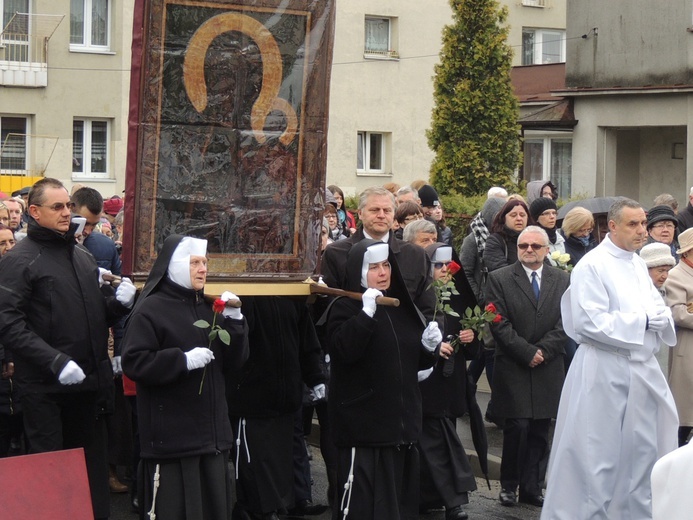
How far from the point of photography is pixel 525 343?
952 cm

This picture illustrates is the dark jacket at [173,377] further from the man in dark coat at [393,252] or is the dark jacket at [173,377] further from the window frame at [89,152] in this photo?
the window frame at [89,152]

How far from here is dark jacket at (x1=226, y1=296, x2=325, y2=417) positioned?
8688mm

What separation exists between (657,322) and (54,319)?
383 centimetres

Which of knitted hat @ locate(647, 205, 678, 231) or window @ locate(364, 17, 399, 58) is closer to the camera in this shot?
knitted hat @ locate(647, 205, 678, 231)

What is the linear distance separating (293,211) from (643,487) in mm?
2919

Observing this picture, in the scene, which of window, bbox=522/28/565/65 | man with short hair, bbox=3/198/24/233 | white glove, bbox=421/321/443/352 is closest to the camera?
white glove, bbox=421/321/443/352

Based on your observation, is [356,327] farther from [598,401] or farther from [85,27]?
[85,27]

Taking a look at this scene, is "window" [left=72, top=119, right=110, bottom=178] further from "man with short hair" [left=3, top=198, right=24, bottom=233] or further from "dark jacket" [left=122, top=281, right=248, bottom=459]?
"dark jacket" [left=122, top=281, right=248, bottom=459]

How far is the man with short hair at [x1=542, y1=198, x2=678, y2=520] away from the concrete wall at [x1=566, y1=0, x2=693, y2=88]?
16.6 metres

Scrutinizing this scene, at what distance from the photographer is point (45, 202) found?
26.0 feet

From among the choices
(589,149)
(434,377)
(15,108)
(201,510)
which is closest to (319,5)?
(434,377)

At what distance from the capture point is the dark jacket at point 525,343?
952 cm

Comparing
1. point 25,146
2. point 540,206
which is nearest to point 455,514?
point 540,206

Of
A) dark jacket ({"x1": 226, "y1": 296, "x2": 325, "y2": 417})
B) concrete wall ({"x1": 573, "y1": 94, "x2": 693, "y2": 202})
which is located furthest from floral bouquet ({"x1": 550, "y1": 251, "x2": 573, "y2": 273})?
concrete wall ({"x1": 573, "y1": 94, "x2": 693, "y2": 202})
